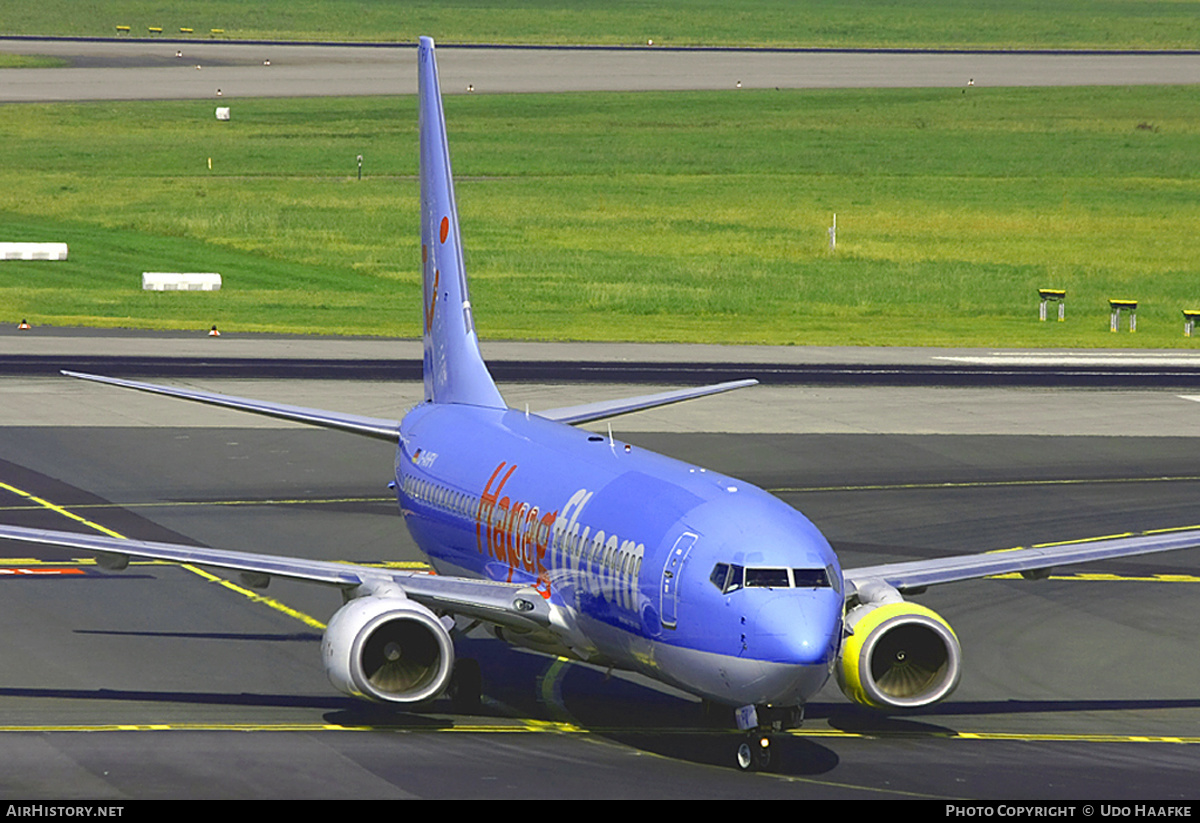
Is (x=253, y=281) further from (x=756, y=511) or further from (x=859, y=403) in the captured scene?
(x=756, y=511)

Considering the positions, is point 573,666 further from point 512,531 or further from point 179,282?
point 179,282

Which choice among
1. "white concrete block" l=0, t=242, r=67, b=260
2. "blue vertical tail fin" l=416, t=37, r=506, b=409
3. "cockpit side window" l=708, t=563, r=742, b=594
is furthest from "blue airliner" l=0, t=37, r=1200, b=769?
"white concrete block" l=0, t=242, r=67, b=260

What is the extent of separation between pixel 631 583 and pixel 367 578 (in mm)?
5441

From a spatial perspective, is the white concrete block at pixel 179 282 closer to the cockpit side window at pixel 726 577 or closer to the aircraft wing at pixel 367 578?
the aircraft wing at pixel 367 578

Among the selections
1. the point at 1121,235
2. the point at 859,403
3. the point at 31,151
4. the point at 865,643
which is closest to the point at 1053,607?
the point at 865,643

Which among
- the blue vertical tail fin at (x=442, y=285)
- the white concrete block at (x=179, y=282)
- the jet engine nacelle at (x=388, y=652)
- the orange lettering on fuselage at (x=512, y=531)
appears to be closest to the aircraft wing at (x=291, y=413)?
the blue vertical tail fin at (x=442, y=285)

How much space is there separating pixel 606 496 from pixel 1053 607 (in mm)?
15446

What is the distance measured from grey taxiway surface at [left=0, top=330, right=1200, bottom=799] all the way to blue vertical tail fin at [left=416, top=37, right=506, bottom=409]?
18.4 ft

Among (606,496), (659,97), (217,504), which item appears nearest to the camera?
(606,496)

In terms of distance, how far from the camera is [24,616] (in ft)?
126

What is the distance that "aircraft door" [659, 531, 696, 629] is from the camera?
27141 mm

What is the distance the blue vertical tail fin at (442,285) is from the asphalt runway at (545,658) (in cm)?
561

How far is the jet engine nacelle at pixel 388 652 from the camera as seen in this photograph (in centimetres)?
2925

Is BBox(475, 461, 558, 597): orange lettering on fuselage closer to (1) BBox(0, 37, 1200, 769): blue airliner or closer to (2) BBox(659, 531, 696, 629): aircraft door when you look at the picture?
(1) BBox(0, 37, 1200, 769): blue airliner
